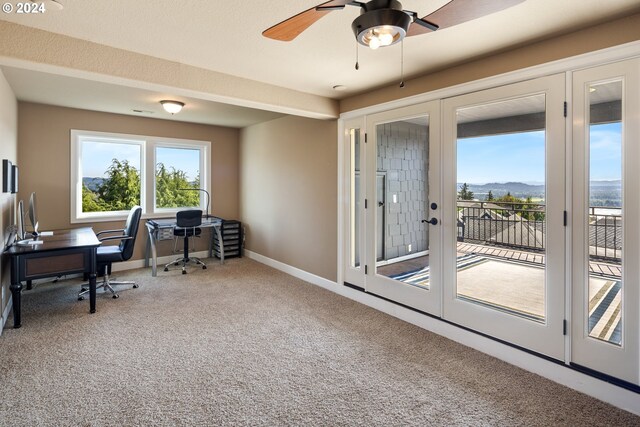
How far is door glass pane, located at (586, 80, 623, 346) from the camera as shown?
6.89ft

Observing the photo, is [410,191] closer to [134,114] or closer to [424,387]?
[424,387]

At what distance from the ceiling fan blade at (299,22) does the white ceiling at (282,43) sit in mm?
360

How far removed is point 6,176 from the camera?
10.4 feet

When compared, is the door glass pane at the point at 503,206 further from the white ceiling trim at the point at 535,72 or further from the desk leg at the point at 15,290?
the desk leg at the point at 15,290

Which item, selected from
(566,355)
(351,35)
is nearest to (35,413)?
(351,35)

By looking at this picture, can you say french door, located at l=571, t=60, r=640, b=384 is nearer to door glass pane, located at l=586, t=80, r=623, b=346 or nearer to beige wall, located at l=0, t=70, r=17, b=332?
door glass pane, located at l=586, t=80, r=623, b=346

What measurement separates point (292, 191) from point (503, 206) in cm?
295

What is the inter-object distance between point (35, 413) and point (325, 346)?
1887mm

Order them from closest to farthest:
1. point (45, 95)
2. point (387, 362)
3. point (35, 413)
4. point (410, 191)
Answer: point (35, 413), point (387, 362), point (410, 191), point (45, 95)

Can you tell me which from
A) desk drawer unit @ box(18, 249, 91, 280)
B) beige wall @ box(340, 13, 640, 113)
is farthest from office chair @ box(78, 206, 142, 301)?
beige wall @ box(340, 13, 640, 113)

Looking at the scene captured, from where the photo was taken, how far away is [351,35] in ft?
7.66

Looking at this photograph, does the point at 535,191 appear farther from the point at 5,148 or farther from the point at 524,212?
the point at 5,148

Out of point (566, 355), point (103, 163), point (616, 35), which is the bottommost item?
point (566, 355)

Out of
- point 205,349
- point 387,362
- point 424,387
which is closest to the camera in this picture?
point 424,387
